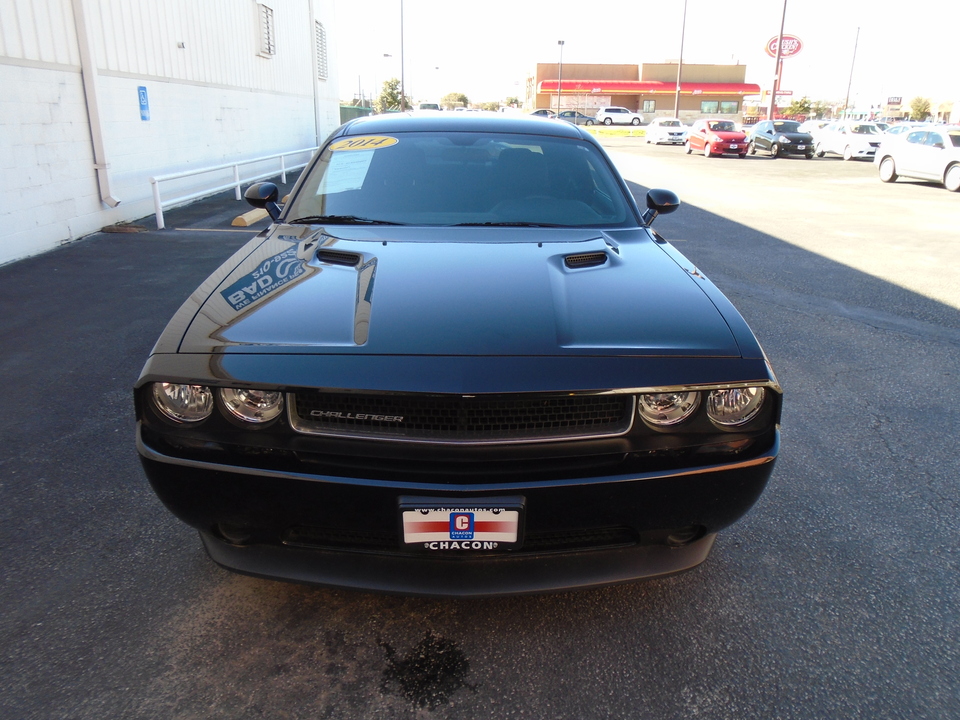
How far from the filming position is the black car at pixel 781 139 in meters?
27.4

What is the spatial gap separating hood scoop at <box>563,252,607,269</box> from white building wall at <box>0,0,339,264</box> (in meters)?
6.98

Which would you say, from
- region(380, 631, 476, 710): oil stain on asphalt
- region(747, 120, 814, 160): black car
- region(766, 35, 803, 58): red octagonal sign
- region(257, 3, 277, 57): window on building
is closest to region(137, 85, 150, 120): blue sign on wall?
region(257, 3, 277, 57): window on building

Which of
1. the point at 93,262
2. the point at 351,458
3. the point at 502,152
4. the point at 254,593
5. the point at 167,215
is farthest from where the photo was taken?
the point at 167,215

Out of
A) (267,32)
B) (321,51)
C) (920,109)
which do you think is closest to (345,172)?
(267,32)

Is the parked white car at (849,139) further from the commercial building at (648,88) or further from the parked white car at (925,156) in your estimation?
the commercial building at (648,88)

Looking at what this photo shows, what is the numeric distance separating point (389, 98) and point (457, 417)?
71784 mm

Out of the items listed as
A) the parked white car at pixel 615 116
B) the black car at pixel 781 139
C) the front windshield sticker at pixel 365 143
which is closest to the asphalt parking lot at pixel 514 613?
the front windshield sticker at pixel 365 143

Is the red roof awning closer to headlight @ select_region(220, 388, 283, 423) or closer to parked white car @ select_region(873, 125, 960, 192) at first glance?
parked white car @ select_region(873, 125, 960, 192)

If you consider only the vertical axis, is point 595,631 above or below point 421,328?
below

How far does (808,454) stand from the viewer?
3.43 metres

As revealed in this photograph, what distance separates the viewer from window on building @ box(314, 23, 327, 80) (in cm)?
2208

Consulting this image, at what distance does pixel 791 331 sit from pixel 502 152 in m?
3.17

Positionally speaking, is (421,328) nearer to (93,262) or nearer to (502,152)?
(502,152)

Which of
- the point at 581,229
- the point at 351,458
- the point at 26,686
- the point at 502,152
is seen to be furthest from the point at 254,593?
the point at 502,152
